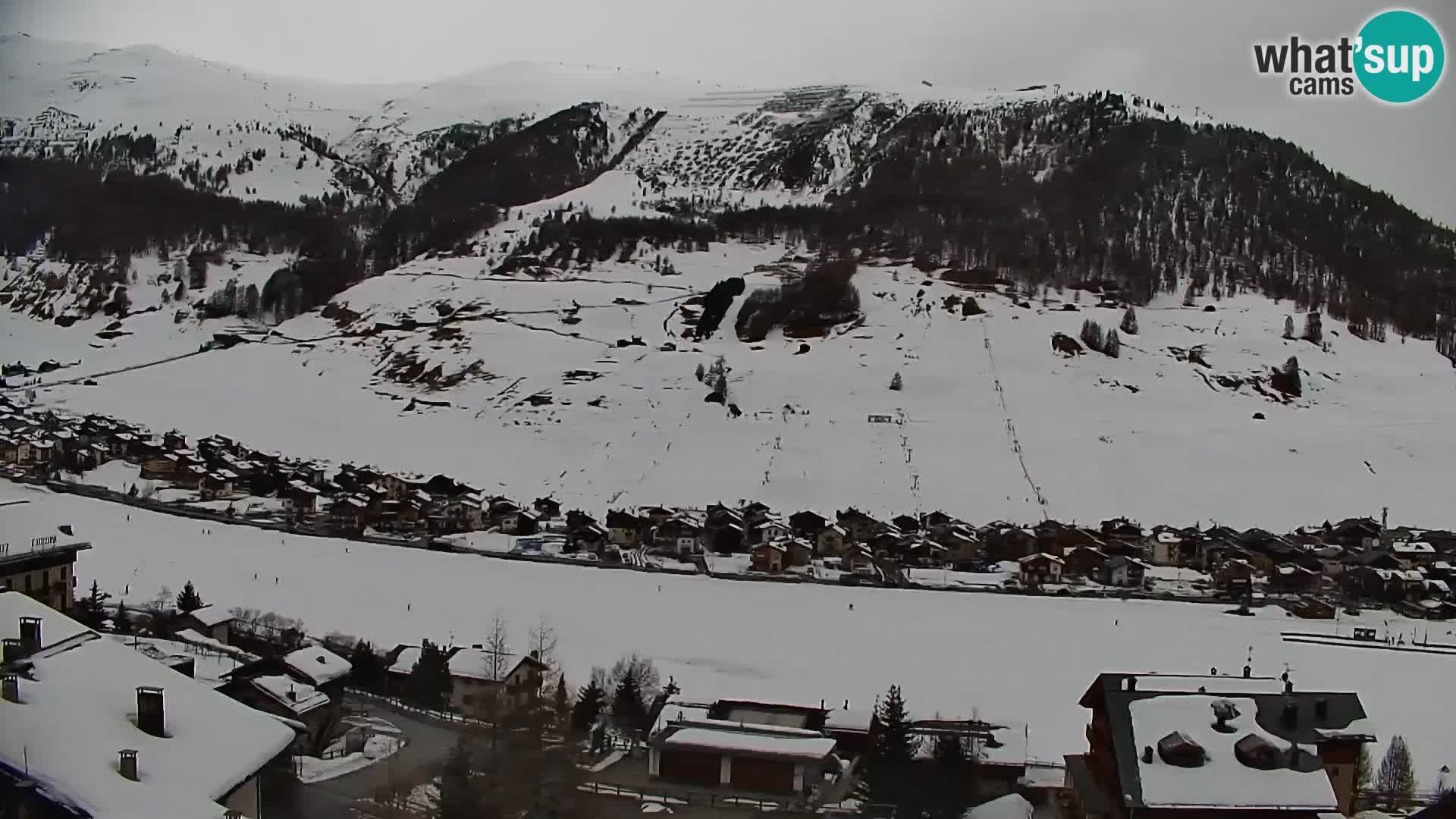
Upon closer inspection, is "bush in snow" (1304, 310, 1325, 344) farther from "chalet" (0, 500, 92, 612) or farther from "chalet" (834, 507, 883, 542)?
"chalet" (0, 500, 92, 612)

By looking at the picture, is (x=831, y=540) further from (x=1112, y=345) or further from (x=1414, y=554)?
(x=1112, y=345)

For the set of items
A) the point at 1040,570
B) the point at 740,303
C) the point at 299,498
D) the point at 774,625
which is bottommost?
the point at 774,625

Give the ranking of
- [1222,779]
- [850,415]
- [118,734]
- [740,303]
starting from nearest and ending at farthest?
1. [118,734]
2. [1222,779]
3. [850,415]
4. [740,303]

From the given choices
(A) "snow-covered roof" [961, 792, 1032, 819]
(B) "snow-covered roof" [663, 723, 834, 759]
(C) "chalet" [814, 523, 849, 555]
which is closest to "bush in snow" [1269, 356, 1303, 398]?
(C) "chalet" [814, 523, 849, 555]

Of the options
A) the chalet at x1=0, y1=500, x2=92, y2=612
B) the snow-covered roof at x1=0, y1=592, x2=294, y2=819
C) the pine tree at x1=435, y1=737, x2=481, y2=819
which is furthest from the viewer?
Answer: the chalet at x1=0, y1=500, x2=92, y2=612

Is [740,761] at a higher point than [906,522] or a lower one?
lower

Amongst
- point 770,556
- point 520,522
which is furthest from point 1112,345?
point 520,522

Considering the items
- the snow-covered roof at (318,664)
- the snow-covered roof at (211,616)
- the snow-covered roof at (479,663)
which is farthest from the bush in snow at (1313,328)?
the snow-covered roof at (211,616)
